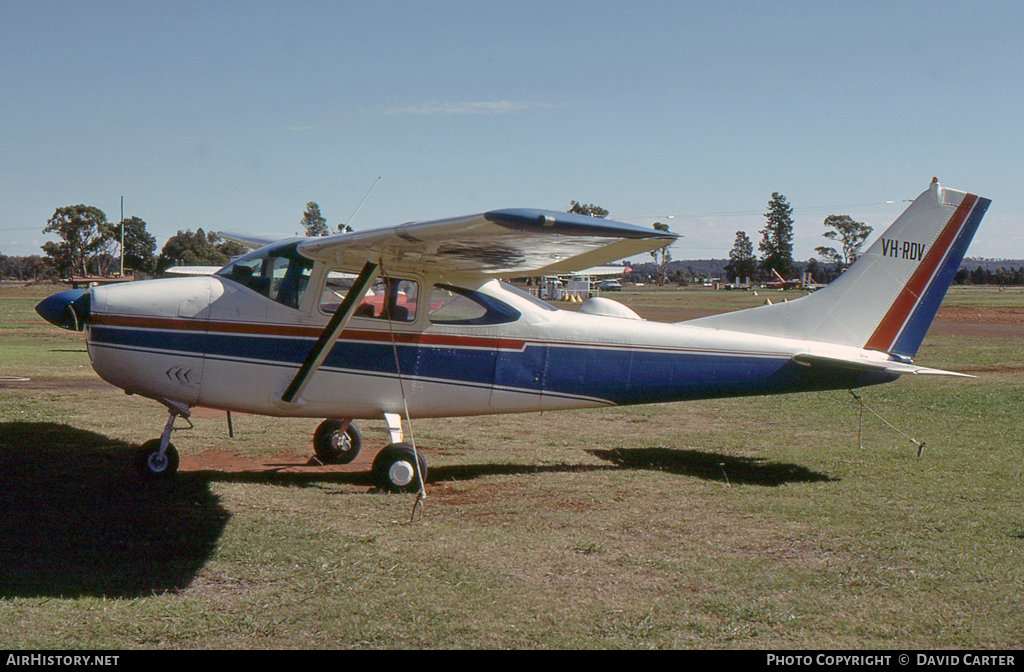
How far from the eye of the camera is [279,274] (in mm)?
7816

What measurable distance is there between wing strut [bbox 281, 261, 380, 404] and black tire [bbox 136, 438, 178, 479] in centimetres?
→ 133

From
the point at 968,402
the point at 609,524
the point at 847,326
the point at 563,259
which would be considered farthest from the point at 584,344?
the point at 968,402

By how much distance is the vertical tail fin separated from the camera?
902cm

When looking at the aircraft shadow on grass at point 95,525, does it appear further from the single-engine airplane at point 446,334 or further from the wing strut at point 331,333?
the wing strut at point 331,333

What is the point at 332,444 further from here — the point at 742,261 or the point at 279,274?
the point at 742,261

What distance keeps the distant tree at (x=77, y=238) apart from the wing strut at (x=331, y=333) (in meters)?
93.9

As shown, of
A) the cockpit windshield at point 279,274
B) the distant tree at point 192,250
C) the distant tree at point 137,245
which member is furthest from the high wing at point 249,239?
the distant tree at point 137,245

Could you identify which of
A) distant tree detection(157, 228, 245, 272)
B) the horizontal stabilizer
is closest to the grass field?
the horizontal stabilizer

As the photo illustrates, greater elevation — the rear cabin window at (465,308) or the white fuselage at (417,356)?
the rear cabin window at (465,308)

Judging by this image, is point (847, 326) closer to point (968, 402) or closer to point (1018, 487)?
point (1018, 487)

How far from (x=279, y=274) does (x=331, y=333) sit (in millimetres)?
899

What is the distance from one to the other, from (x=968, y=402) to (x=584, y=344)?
8.43 m

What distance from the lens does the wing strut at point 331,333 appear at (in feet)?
24.1

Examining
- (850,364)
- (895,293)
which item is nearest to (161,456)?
(850,364)
